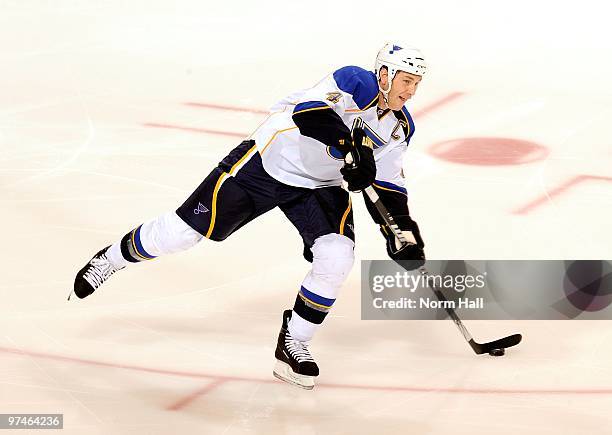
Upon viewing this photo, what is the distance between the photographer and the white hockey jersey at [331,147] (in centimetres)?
445

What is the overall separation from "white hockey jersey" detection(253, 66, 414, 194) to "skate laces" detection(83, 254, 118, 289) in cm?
74

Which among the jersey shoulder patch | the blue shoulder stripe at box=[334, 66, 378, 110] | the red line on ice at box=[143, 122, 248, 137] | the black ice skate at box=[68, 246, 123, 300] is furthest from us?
the red line on ice at box=[143, 122, 248, 137]

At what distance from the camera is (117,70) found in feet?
26.8

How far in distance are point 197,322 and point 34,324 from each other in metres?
Answer: 0.59

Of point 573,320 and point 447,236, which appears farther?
point 447,236

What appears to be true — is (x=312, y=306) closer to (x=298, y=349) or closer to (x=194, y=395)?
(x=298, y=349)

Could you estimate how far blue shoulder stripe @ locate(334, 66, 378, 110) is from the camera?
14.5 ft

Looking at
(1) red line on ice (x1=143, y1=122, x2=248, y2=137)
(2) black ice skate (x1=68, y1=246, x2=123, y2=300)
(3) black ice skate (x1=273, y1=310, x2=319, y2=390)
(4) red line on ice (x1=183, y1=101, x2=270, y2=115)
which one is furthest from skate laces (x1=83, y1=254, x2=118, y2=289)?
(4) red line on ice (x1=183, y1=101, x2=270, y2=115)

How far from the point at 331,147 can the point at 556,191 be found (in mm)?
2102

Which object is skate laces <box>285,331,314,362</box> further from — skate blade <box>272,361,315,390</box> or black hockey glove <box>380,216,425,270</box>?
black hockey glove <box>380,216,425,270</box>

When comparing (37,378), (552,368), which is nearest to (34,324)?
(37,378)

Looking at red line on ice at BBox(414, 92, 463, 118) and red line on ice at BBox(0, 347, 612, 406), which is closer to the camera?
red line on ice at BBox(0, 347, 612, 406)

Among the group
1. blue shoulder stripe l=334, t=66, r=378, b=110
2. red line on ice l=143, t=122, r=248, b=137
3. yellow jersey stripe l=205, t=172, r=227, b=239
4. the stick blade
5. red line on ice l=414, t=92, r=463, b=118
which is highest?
blue shoulder stripe l=334, t=66, r=378, b=110

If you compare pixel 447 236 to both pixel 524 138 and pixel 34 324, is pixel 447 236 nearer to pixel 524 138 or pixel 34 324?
pixel 524 138
